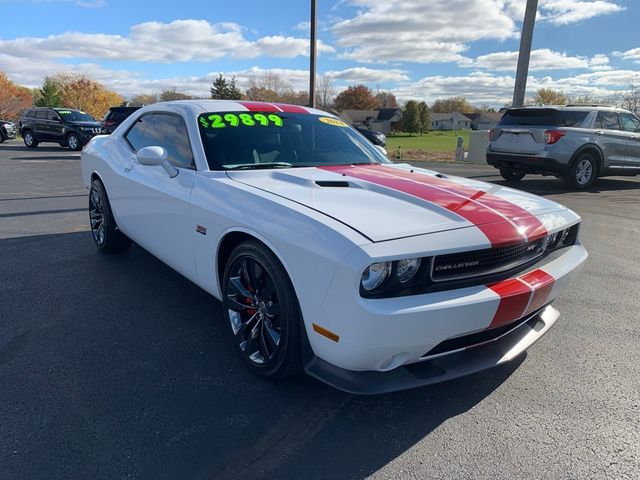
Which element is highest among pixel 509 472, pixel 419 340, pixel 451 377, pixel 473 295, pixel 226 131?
pixel 226 131

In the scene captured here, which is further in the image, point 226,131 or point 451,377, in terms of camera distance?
point 226,131

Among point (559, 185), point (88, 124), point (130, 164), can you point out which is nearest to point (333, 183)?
point (130, 164)

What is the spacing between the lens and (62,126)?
20.0 m

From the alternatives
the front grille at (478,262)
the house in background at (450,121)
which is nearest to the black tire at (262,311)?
the front grille at (478,262)

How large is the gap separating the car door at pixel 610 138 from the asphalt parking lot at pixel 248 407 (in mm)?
7621

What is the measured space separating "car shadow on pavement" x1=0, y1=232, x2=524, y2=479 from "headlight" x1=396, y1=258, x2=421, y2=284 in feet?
2.50

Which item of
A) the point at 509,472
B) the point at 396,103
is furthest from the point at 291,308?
the point at 396,103

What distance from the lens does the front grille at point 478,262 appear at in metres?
2.19

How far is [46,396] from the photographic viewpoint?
99.2 inches

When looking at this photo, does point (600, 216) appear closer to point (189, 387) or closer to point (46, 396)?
point (189, 387)

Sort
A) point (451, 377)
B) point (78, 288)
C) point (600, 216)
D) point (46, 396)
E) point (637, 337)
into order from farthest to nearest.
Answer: point (600, 216) < point (78, 288) < point (637, 337) < point (46, 396) < point (451, 377)

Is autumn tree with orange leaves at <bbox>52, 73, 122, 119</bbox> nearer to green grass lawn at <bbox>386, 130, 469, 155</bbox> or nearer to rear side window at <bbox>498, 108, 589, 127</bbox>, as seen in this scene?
green grass lawn at <bbox>386, 130, 469, 155</bbox>

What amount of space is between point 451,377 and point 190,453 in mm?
1230

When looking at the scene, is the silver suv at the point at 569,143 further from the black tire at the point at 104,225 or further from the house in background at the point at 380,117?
the house in background at the point at 380,117
